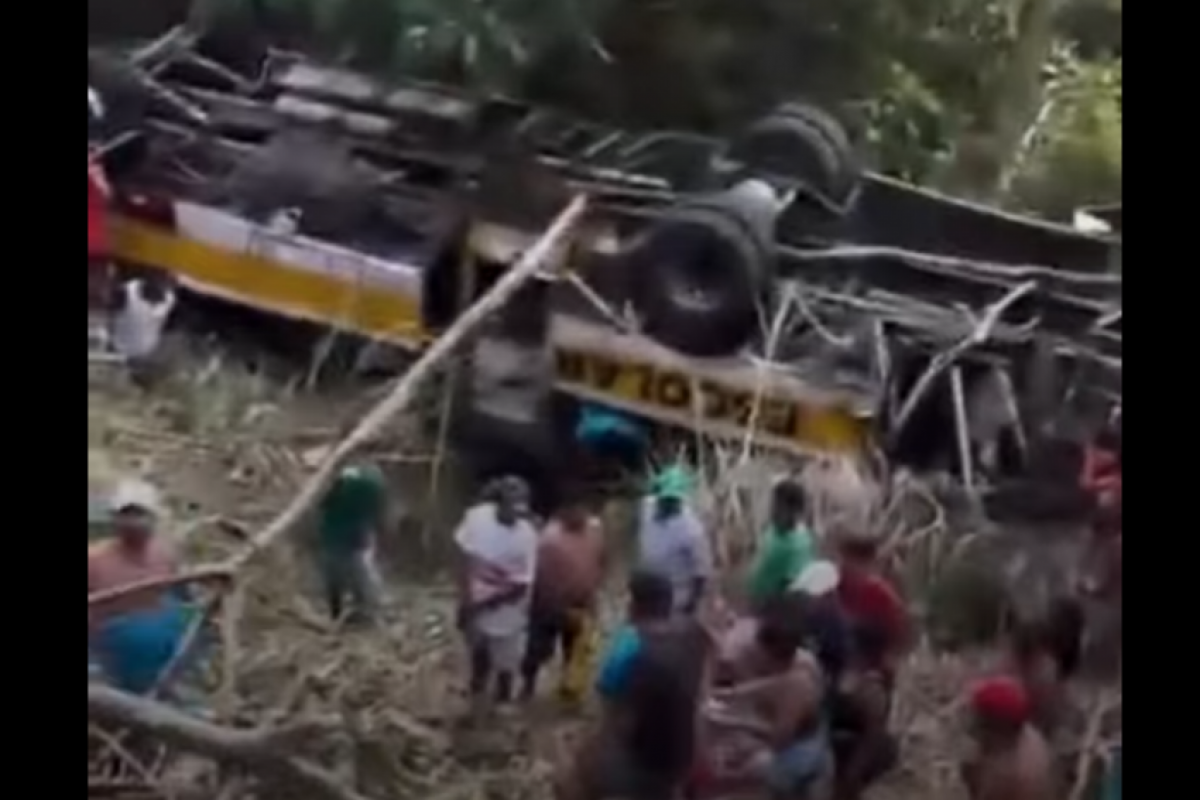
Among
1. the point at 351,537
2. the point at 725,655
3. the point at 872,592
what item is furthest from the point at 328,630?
the point at 872,592

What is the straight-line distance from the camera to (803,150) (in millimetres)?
2352

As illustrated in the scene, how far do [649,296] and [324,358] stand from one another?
0.22 metres

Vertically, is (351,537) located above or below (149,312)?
below

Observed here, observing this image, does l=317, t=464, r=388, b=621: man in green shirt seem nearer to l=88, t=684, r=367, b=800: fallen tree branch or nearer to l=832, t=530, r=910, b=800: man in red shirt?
l=88, t=684, r=367, b=800: fallen tree branch

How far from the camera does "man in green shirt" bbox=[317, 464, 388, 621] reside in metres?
2.37

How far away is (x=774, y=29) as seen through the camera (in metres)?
2.36

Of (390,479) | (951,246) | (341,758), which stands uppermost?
(951,246)

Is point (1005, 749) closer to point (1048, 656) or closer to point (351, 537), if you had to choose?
point (1048, 656)

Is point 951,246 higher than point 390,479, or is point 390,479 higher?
point 951,246

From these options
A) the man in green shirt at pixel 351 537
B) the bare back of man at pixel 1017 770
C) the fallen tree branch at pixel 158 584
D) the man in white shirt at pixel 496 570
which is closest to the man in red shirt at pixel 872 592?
the bare back of man at pixel 1017 770

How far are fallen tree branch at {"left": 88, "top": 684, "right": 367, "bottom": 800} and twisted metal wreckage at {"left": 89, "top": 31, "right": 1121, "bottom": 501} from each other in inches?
10.6

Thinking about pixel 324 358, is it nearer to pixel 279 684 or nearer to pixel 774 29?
pixel 279 684

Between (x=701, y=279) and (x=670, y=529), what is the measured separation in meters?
0.17
